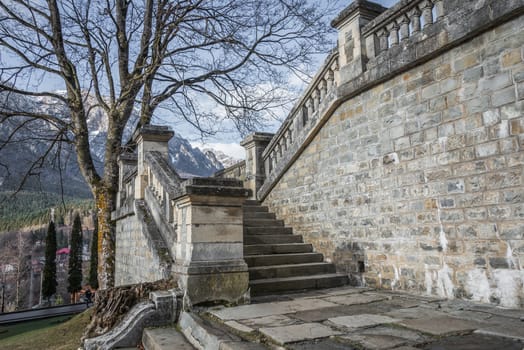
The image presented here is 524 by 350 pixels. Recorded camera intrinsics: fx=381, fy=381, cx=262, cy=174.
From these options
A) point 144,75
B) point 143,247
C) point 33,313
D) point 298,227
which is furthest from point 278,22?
point 33,313

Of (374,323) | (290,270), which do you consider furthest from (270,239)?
(374,323)

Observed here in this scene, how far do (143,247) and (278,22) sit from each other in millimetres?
6956

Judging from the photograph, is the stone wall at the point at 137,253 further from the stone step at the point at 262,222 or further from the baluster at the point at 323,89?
the baluster at the point at 323,89

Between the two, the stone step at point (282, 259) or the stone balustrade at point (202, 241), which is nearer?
the stone balustrade at point (202, 241)

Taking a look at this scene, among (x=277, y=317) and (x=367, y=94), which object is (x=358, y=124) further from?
(x=277, y=317)

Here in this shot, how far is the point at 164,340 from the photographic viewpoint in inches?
137

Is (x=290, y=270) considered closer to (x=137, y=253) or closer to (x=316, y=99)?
(x=137, y=253)

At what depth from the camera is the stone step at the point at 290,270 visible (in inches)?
211

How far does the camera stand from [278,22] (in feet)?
33.3

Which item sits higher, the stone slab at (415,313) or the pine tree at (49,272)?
the stone slab at (415,313)

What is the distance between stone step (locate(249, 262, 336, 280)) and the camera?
5.37 meters

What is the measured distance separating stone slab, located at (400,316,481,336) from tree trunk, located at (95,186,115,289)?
23.2ft

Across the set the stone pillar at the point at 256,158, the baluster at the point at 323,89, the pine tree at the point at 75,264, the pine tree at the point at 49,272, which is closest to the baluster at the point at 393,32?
the baluster at the point at 323,89

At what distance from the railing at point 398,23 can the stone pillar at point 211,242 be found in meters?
3.11
